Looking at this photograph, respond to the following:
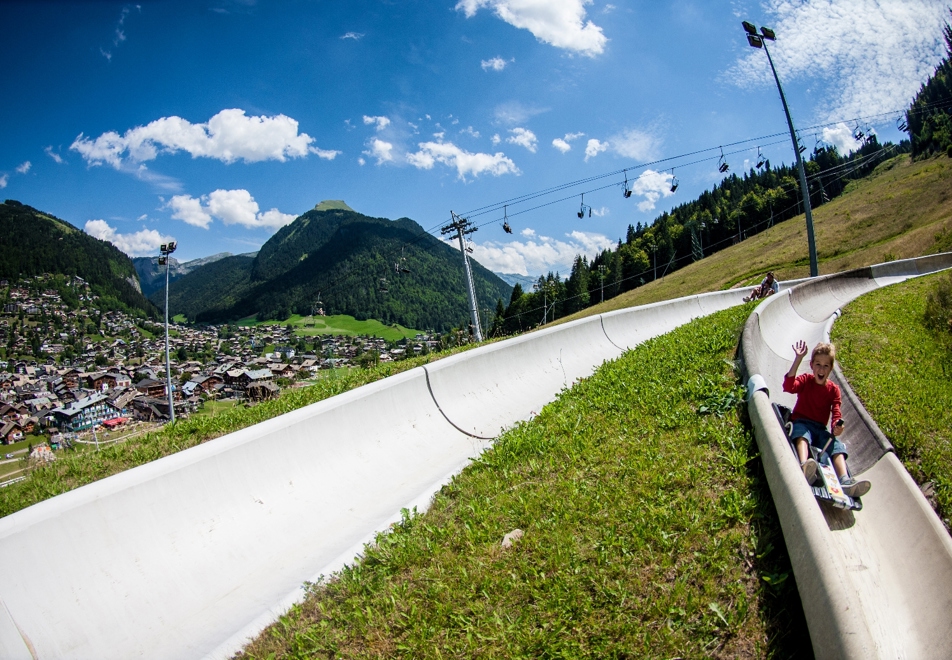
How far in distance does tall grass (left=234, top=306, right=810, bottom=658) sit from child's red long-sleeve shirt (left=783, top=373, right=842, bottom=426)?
944 mm

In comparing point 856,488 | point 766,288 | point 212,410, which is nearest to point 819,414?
point 856,488

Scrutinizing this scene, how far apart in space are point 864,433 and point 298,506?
20.2 feet

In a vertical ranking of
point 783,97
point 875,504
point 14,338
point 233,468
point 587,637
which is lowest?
point 875,504

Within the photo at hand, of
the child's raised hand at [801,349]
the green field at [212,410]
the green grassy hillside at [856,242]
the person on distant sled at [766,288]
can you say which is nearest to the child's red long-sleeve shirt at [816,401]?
the child's raised hand at [801,349]

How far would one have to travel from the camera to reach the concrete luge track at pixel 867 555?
2.18m

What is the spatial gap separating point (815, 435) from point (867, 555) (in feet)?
4.96

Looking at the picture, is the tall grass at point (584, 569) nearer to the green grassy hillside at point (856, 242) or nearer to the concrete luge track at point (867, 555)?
the concrete luge track at point (867, 555)

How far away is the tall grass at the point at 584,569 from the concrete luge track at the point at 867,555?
0.27 metres

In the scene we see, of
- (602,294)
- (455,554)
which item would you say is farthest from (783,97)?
(602,294)

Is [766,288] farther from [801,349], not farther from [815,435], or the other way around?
[815,435]

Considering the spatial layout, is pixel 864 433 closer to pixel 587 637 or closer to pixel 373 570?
pixel 587 637

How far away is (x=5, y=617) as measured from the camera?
8.05 ft

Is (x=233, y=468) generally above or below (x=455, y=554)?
above

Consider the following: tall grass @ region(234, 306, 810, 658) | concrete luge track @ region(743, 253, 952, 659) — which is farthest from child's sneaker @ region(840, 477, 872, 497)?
tall grass @ region(234, 306, 810, 658)
